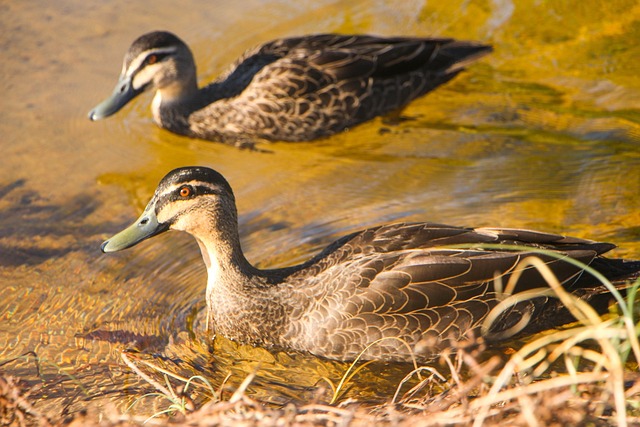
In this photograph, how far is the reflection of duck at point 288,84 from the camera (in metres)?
9.06

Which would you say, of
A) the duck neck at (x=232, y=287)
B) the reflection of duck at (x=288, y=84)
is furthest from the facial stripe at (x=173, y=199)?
the reflection of duck at (x=288, y=84)

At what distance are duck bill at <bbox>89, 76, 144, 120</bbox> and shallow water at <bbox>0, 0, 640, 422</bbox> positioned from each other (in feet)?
0.96

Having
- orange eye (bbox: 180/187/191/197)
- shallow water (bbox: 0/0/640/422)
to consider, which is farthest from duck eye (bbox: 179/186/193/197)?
shallow water (bbox: 0/0/640/422)

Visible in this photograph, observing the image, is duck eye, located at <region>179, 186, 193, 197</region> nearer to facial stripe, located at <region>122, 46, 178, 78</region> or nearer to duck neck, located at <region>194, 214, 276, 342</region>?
duck neck, located at <region>194, 214, 276, 342</region>

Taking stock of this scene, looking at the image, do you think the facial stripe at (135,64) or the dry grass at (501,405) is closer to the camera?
the dry grass at (501,405)

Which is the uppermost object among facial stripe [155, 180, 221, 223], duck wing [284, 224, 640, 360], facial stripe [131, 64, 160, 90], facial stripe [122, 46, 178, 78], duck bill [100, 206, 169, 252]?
facial stripe [122, 46, 178, 78]

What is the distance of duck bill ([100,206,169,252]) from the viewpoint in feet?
20.2

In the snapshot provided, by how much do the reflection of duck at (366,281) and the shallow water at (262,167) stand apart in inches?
10.2

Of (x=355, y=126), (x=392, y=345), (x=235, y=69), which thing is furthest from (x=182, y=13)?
(x=392, y=345)

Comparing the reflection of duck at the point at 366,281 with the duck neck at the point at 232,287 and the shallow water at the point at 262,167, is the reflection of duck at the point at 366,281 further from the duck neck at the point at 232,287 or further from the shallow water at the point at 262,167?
the shallow water at the point at 262,167

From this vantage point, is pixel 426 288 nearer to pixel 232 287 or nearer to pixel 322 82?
pixel 232 287

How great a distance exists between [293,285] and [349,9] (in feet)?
18.2

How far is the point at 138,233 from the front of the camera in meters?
6.18

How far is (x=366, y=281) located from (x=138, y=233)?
1557mm
